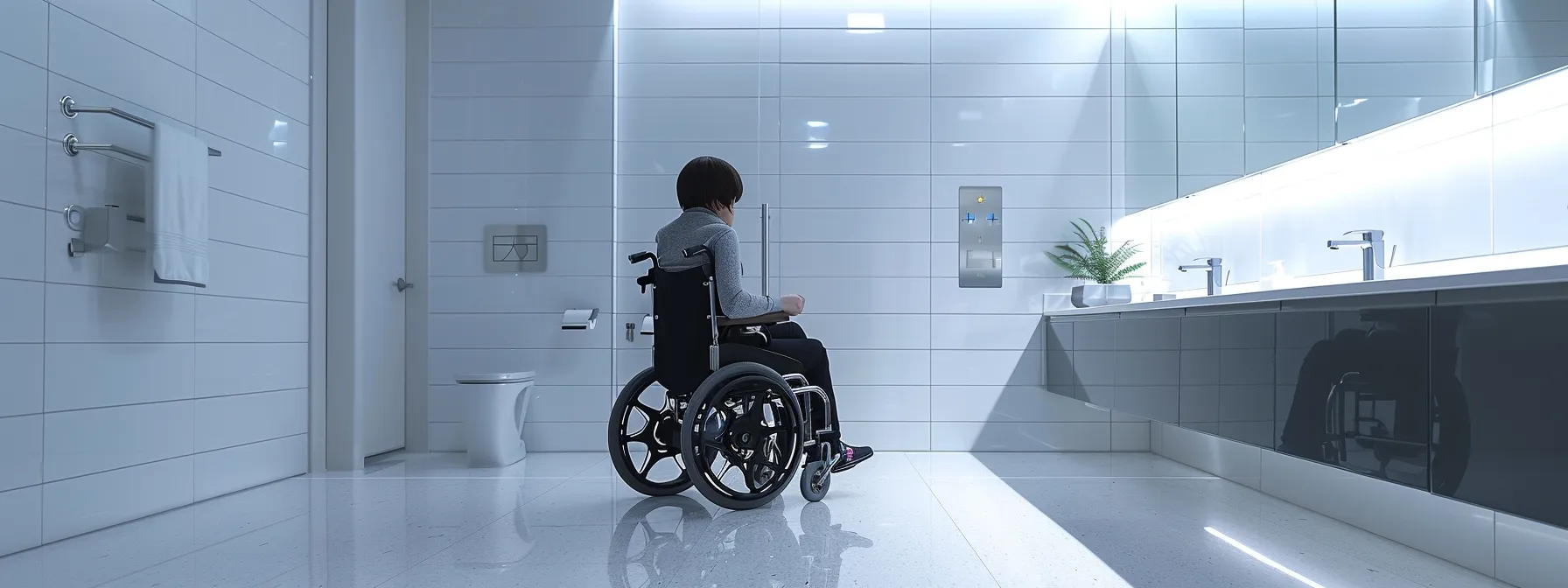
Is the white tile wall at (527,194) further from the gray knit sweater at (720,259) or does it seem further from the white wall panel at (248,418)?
the gray knit sweater at (720,259)

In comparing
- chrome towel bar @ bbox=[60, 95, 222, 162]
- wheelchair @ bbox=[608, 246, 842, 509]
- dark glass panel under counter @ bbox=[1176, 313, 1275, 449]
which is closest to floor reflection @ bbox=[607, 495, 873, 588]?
wheelchair @ bbox=[608, 246, 842, 509]

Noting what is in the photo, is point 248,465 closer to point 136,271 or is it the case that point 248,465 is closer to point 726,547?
point 136,271

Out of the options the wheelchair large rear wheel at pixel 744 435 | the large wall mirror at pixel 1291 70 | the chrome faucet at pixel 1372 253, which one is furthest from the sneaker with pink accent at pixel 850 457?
the large wall mirror at pixel 1291 70

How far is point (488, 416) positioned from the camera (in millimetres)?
3996

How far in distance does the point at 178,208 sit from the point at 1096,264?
12.3 feet

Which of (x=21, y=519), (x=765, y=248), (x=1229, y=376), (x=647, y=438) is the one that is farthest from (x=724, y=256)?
(x=21, y=519)

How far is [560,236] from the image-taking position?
4441 mm

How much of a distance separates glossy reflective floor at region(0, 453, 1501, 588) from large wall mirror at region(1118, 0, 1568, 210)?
1268mm

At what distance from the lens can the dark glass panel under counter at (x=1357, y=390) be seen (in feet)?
5.32

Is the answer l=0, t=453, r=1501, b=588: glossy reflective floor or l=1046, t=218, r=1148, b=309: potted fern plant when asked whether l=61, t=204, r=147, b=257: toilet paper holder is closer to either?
l=0, t=453, r=1501, b=588: glossy reflective floor

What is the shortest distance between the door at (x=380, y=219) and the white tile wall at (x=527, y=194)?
6.5 inches

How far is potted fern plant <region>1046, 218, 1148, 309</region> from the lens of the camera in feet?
13.9

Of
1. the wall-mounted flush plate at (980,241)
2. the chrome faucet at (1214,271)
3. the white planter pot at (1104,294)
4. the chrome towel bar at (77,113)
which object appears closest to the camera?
the chrome towel bar at (77,113)

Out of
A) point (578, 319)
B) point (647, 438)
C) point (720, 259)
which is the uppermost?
point (720, 259)
